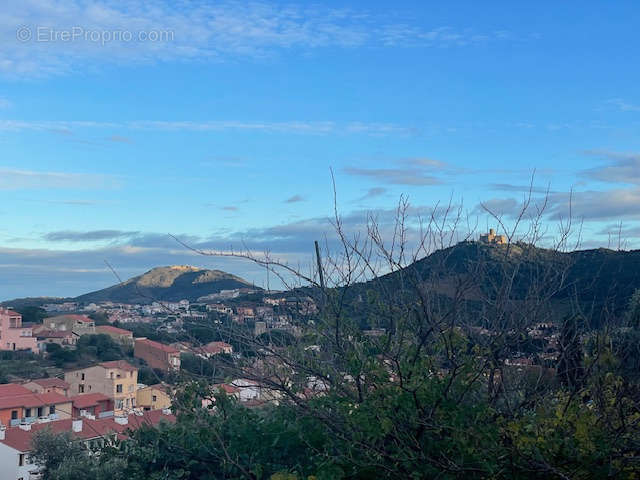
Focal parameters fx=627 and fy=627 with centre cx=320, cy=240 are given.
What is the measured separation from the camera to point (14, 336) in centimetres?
4134

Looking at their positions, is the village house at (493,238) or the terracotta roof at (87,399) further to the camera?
the terracotta roof at (87,399)

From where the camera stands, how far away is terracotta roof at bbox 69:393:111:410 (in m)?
25.8

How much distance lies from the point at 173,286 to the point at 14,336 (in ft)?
83.2

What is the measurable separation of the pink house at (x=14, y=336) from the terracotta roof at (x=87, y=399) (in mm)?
14359

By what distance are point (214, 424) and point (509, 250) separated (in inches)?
90.3

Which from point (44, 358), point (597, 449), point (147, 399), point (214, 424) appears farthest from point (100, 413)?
point (597, 449)

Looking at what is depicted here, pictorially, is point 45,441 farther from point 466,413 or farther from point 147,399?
point 466,413

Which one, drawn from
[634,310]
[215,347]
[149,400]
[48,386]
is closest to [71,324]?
[48,386]

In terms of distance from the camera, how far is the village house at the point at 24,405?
2366 centimetres

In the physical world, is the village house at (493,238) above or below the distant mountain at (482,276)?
above

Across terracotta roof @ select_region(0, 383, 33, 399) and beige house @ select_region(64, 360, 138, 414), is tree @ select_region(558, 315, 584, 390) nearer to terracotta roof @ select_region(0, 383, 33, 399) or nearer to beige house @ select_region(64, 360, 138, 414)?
terracotta roof @ select_region(0, 383, 33, 399)

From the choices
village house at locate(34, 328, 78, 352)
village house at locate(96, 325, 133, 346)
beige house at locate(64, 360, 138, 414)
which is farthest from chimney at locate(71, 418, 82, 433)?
village house at locate(34, 328, 78, 352)

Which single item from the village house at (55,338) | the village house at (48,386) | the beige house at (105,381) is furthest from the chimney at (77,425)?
the village house at (55,338)

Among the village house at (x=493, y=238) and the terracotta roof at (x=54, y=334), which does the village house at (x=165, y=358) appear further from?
the terracotta roof at (x=54, y=334)
